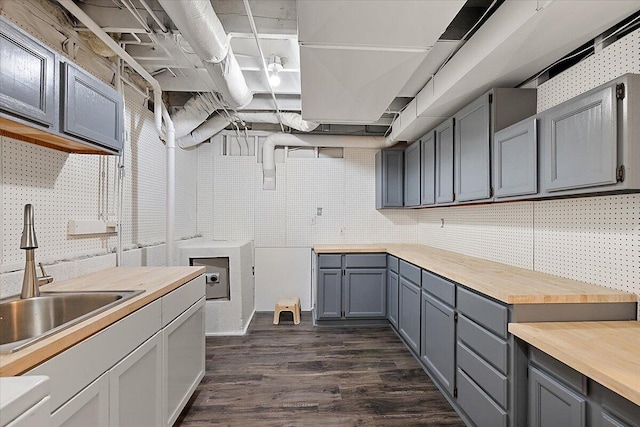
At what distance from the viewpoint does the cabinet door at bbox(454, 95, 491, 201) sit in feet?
7.59

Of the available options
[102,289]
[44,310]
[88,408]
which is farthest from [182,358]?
[88,408]

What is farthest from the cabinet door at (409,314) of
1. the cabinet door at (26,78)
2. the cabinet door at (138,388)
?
the cabinet door at (26,78)

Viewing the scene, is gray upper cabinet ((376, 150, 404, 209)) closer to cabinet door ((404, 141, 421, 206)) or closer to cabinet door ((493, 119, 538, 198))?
cabinet door ((404, 141, 421, 206))

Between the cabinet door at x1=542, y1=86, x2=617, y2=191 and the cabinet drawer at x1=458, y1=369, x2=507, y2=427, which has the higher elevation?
the cabinet door at x1=542, y1=86, x2=617, y2=191

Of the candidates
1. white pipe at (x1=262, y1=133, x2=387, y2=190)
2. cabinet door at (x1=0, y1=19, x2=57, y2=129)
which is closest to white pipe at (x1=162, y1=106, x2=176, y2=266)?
white pipe at (x1=262, y1=133, x2=387, y2=190)

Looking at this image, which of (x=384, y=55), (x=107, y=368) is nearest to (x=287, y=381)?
(x=107, y=368)

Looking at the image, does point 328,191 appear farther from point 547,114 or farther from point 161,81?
point 547,114

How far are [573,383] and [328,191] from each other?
3.60 metres

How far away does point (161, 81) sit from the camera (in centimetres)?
298

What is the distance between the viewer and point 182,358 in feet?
6.70

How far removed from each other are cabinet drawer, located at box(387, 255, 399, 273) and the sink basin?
2619 millimetres

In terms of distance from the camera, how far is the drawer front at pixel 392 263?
3.54 m

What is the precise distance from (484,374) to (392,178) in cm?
283

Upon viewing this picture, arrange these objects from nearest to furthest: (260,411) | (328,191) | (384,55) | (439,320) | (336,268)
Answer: (384,55) < (260,411) < (439,320) < (336,268) < (328,191)
